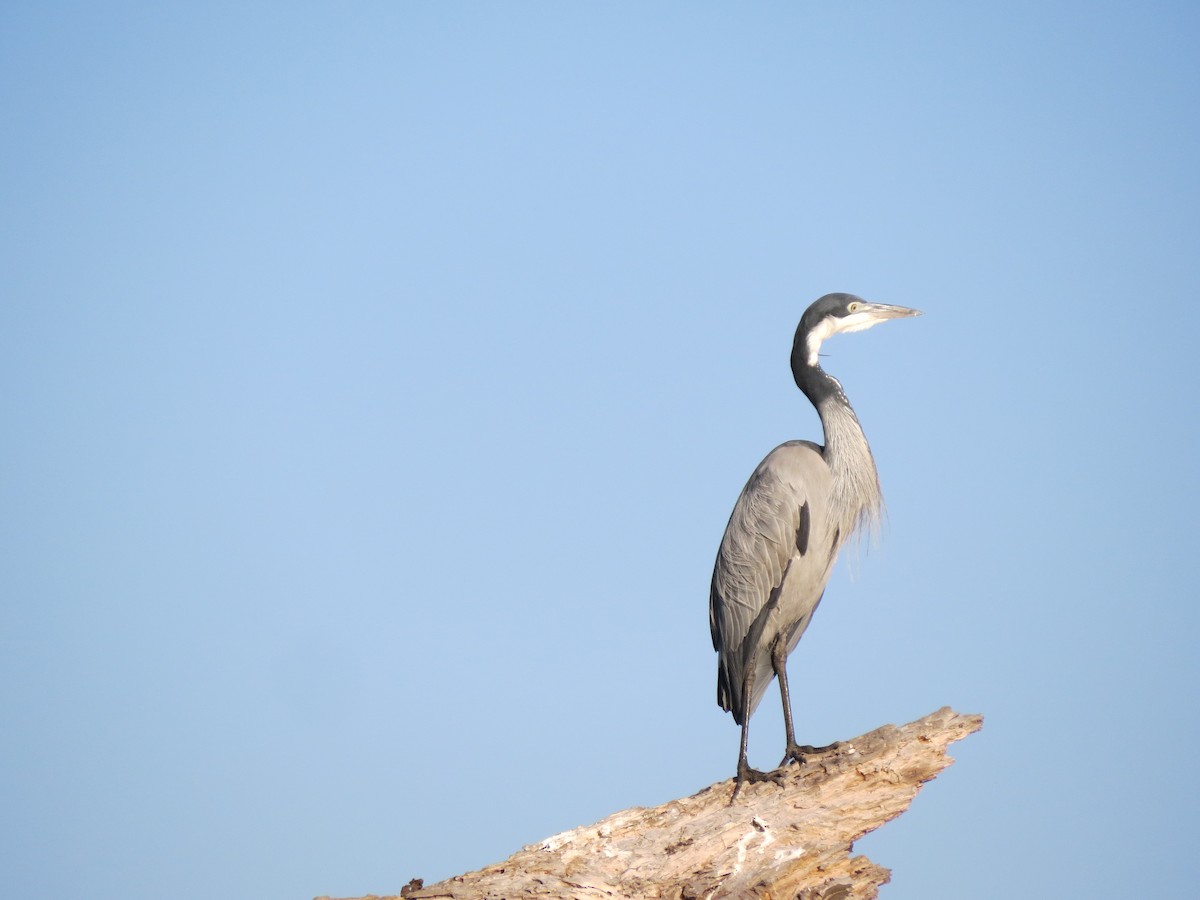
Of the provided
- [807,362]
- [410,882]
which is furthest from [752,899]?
[807,362]

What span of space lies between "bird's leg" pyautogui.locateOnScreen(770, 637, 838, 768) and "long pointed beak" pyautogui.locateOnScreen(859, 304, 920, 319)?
7.87 feet

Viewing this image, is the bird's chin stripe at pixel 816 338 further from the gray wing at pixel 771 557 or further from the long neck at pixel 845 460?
the gray wing at pixel 771 557

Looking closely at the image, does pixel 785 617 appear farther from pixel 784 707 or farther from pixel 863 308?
pixel 863 308

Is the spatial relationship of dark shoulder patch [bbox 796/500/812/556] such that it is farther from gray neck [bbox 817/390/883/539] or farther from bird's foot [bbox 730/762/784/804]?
bird's foot [bbox 730/762/784/804]

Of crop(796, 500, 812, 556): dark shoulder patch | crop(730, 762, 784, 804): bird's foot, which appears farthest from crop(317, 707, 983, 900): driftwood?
crop(796, 500, 812, 556): dark shoulder patch

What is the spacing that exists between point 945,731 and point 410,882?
2.93 meters

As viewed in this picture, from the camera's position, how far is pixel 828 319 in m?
8.27

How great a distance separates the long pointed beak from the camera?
27.4 feet

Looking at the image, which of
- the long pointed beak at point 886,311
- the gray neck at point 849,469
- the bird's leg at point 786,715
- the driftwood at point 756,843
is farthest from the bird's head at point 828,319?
the driftwood at point 756,843

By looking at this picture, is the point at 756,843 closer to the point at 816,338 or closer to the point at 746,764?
the point at 746,764

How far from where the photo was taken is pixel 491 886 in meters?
5.79

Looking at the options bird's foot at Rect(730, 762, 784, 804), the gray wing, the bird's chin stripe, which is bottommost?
bird's foot at Rect(730, 762, 784, 804)

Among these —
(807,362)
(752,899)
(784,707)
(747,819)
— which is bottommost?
(752,899)

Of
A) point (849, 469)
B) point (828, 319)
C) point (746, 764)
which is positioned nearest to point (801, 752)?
point (746, 764)
